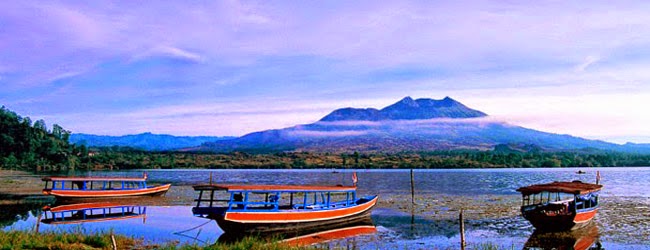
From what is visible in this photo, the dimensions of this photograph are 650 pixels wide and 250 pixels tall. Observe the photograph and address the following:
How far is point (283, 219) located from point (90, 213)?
51.6 feet

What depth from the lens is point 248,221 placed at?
27.2 m

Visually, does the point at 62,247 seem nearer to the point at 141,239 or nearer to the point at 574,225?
the point at 141,239

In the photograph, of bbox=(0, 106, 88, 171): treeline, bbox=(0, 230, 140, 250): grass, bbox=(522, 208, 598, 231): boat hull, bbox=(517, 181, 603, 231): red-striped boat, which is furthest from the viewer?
bbox=(0, 106, 88, 171): treeline

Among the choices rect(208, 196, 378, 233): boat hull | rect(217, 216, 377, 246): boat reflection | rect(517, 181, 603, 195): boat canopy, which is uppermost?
rect(517, 181, 603, 195): boat canopy

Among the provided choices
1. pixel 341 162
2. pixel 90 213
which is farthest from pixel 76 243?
pixel 341 162

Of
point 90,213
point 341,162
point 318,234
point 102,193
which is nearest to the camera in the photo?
point 318,234

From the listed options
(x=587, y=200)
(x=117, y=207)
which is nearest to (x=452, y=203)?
(x=587, y=200)

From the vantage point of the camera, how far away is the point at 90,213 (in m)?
37.0

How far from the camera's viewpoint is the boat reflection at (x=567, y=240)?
2483cm

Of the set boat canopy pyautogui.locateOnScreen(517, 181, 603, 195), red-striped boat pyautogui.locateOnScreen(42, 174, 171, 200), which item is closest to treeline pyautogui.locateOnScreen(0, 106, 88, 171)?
red-striped boat pyautogui.locateOnScreen(42, 174, 171, 200)

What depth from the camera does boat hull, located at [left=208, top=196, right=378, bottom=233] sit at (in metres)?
26.9

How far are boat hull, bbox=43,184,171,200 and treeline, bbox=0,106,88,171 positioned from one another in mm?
73022

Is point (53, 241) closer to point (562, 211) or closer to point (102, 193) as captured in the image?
point (562, 211)

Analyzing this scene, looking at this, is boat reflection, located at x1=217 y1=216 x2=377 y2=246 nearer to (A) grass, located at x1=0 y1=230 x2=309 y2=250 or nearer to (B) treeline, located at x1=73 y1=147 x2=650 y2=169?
(A) grass, located at x1=0 y1=230 x2=309 y2=250
